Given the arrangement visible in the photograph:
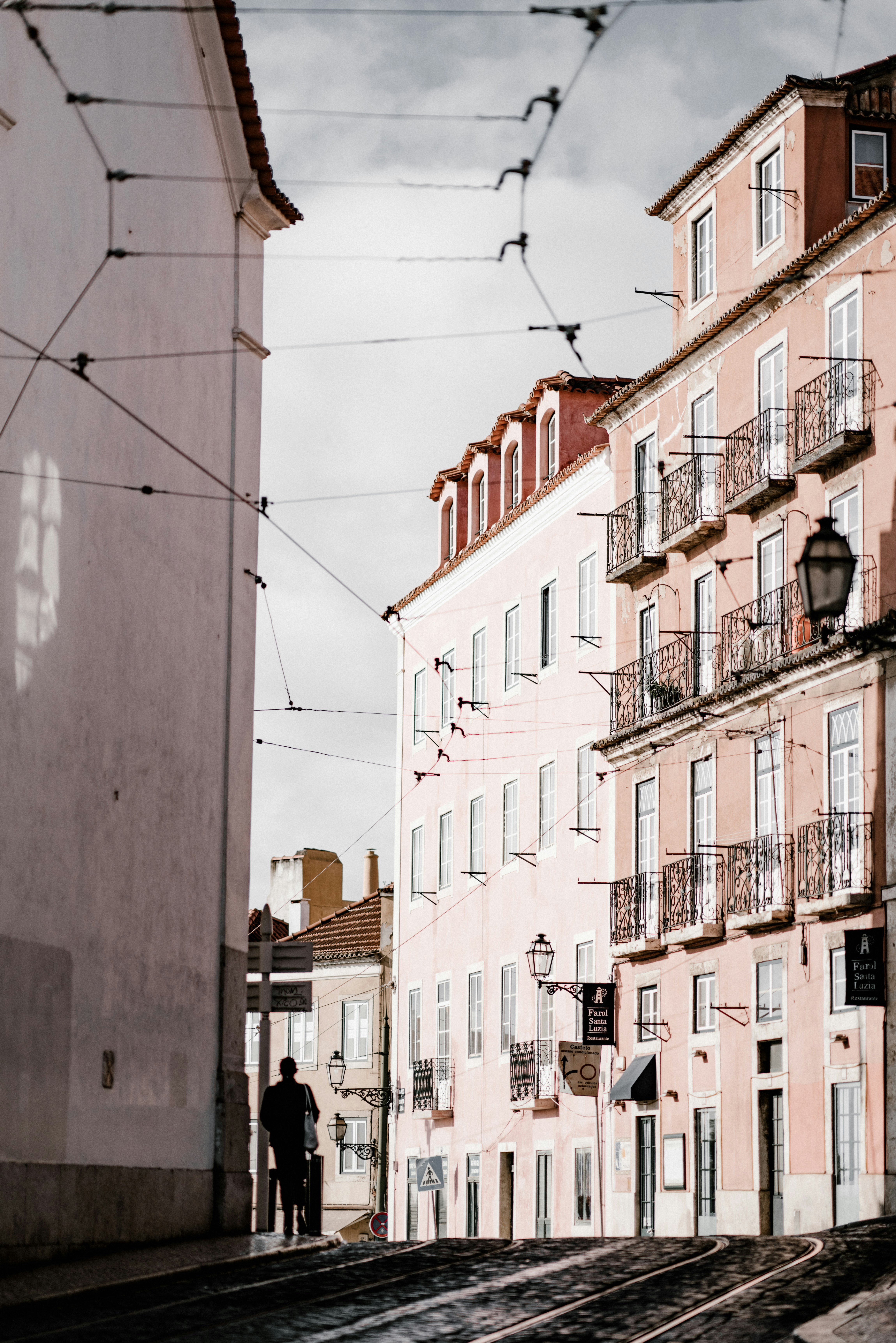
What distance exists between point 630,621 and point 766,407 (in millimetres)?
5610

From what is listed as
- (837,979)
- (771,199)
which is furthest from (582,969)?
(771,199)

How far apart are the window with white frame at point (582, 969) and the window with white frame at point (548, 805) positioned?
7.80 ft

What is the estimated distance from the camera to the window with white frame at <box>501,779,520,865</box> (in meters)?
40.5

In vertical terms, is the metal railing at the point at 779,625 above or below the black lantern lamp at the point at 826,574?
above

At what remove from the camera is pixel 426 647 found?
4650cm

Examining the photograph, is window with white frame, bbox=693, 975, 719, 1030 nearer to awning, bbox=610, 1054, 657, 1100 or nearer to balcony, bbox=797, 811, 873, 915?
awning, bbox=610, 1054, 657, 1100

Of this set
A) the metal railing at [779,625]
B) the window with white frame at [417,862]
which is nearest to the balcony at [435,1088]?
the window with white frame at [417,862]

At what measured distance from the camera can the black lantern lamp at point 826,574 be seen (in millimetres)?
13148

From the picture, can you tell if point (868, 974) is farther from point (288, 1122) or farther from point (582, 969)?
point (288, 1122)

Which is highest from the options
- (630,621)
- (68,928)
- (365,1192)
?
(630,621)

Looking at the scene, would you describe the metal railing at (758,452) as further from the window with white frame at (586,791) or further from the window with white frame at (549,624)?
the window with white frame at (549,624)

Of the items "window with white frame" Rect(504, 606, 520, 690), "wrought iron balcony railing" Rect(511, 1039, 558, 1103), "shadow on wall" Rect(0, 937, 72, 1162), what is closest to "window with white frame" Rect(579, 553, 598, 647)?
"window with white frame" Rect(504, 606, 520, 690)

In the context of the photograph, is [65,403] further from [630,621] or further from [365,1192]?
[365,1192]

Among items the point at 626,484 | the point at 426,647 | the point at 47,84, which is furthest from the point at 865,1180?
the point at 426,647
